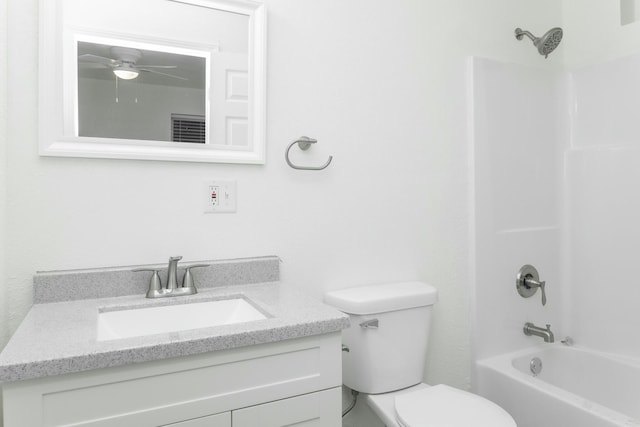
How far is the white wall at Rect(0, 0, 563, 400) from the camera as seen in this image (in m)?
1.27

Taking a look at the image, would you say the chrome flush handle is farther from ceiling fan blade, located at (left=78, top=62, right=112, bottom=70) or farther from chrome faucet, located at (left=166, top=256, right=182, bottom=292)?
ceiling fan blade, located at (left=78, top=62, right=112, bottom=70)

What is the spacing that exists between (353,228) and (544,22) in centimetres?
158

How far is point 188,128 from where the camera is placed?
1.45m

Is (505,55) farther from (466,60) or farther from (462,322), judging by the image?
(462,322)

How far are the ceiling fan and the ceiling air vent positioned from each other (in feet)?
0.54

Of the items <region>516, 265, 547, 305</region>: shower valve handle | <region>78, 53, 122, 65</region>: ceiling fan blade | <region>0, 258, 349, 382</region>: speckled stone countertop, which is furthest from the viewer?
<region>516, 265, 547, 305</region>: shower valve handle

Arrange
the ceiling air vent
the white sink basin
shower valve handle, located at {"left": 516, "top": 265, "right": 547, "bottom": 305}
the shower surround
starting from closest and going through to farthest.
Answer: the white sink basin, the ceiling air vent, the shower surround, shower valve handle, located at {"left": 516, "top": 265, "right": 547, "bottom": 305}

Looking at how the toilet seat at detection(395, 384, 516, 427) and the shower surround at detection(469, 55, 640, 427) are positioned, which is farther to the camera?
the shower surround at detection(469, 55, 640, 427)

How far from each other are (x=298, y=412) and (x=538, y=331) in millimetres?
1500

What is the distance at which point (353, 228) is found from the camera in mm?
1747

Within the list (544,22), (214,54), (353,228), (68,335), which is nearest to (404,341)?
(353,228)

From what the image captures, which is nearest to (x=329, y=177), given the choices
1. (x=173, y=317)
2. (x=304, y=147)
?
(x=304, y=147)

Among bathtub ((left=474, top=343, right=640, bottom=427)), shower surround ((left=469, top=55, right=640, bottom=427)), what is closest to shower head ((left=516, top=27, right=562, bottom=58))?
shower surround ((left=469, top=55, right=640, bottom=427))

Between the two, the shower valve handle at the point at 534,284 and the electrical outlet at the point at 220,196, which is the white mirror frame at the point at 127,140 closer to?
the electrical outlet at the point at 220,196
